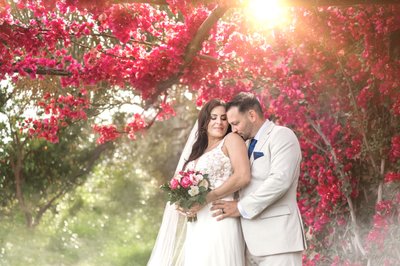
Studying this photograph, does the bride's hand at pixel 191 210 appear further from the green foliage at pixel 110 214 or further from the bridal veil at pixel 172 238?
the green foliage at pixel 110 214

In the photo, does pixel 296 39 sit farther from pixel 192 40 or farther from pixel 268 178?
pixel 268 178

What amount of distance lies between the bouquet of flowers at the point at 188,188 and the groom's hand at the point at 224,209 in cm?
9

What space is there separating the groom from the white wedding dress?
0.08 m

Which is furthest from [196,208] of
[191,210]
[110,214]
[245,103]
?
[110,214]

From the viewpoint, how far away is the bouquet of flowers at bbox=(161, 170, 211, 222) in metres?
4.93

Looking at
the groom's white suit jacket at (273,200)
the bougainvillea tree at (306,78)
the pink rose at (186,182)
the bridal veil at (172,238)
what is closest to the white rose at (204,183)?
the pink rose at (186,182)

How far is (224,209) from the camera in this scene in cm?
495

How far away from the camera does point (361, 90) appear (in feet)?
26.6

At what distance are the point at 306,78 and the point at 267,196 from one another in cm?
369

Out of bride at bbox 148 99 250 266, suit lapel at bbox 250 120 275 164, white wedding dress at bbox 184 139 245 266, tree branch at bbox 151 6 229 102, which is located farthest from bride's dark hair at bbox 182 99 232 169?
tree branch at bbox 151 6 229 102

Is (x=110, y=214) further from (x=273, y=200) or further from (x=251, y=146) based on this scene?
(x=273, y=200)

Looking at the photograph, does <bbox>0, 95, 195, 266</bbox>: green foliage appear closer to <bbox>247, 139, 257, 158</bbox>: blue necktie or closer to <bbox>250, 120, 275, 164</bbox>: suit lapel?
<bbox>247, 139, 257, 158</bbox>: blue necktie

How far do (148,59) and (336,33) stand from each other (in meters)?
1.96

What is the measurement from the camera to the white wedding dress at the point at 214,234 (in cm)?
498
